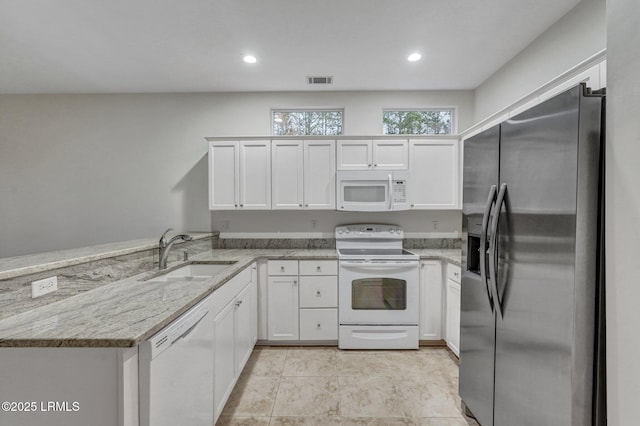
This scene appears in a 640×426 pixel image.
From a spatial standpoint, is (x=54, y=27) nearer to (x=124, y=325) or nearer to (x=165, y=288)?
(x=165, y=288)

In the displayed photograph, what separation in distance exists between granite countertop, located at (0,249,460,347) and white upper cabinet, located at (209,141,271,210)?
1.42m

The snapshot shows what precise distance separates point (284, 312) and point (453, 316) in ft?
5.43

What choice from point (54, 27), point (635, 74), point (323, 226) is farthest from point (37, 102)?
point (635, 74)

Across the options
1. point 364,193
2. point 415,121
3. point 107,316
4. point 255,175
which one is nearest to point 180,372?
point 107,316

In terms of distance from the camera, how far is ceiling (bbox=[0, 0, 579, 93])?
197cm

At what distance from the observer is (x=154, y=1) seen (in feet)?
6.28

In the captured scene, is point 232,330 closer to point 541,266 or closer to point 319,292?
point 319,292

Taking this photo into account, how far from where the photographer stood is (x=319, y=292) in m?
2.79

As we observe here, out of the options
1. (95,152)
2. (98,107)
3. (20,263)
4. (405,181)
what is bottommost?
(20,263)

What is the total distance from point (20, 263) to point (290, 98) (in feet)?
9.41

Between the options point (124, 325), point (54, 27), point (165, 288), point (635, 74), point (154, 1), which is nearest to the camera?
point (635, 74)

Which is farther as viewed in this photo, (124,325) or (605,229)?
(124,325)

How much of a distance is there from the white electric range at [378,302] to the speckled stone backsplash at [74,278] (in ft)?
5.62

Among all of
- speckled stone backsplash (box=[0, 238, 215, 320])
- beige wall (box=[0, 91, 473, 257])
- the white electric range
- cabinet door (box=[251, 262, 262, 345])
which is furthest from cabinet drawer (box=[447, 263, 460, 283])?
speckled stone backsplash (box=[0, 238, 215, 320])
